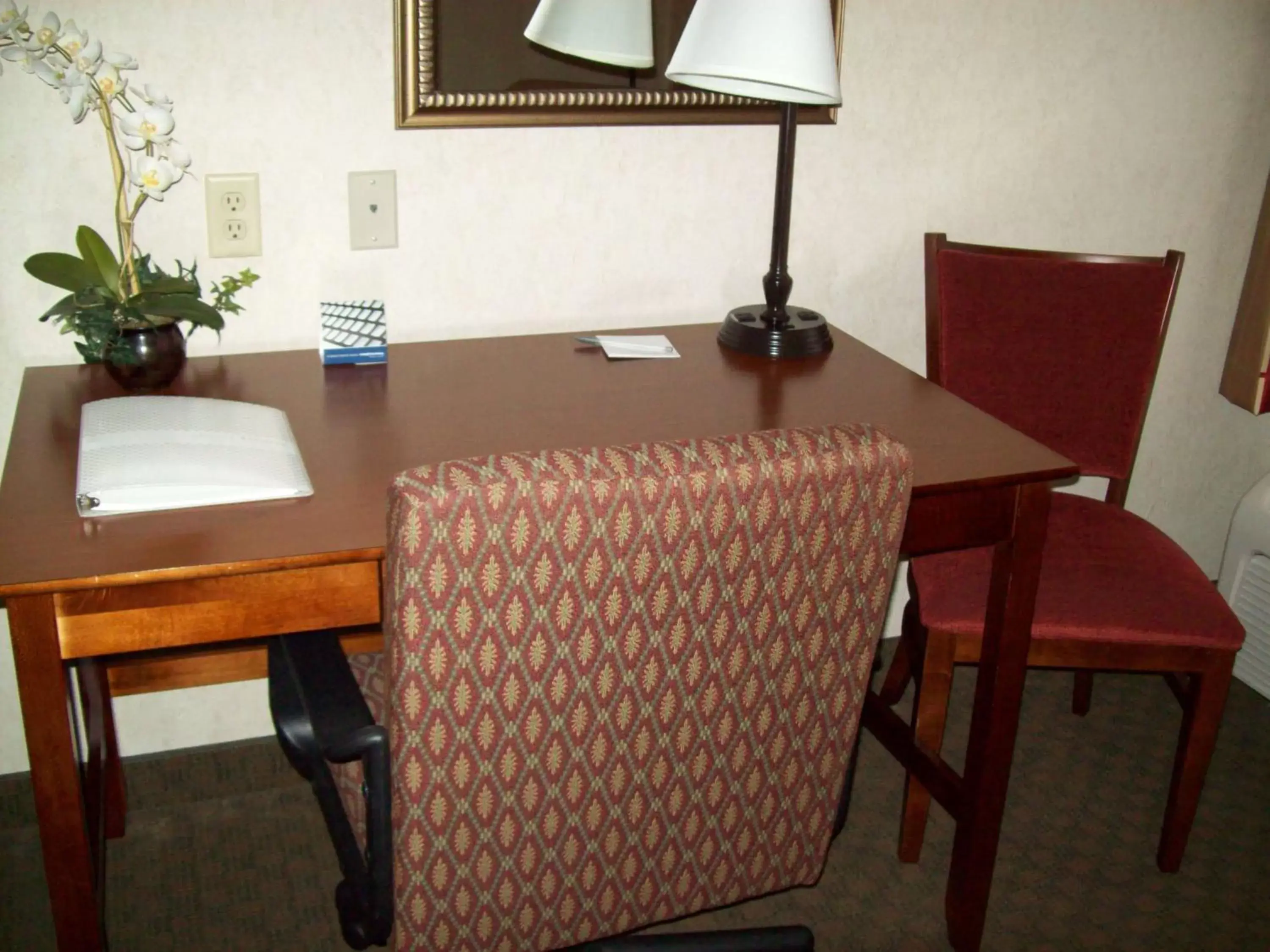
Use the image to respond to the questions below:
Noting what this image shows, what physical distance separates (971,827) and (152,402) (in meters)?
1.18

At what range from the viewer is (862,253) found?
2.04 meters

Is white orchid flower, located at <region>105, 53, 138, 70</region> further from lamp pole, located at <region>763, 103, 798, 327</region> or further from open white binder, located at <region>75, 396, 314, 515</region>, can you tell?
lamp pole, located at <region>763, 103, 798, 327</region>

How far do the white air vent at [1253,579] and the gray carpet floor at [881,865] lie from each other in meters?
0.20

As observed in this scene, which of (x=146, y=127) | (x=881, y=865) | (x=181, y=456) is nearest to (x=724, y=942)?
(x=881, y=865)

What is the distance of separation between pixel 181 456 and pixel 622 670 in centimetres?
56

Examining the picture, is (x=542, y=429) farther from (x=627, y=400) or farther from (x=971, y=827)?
(x=971, y=827)

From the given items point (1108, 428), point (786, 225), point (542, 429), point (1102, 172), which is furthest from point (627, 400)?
point (1102, 172)

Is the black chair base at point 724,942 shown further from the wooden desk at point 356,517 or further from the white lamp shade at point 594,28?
the white lamp shade at point 594,28

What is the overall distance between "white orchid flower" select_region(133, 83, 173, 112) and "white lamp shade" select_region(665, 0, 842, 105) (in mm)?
660

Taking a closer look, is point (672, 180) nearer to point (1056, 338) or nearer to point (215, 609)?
point (1056, 338)

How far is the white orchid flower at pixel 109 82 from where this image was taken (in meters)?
1.46

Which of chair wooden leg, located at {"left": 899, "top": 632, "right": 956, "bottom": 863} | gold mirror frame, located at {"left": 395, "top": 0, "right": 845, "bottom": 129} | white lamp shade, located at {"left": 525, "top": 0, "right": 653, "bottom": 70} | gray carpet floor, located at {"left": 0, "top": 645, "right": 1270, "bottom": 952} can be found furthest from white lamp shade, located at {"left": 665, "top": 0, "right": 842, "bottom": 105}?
gray carpet floor, located at {"left": 0, "top": 645, "right": 1270, "bottom": 952}

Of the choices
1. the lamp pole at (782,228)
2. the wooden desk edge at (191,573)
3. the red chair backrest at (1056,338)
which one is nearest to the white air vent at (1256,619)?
the red chair backrest at (1056,338)

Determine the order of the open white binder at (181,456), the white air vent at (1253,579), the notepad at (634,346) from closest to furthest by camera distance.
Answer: the open white binder at (181,456) < the notepad at (634,346) < the white air vent at (1253,579)
